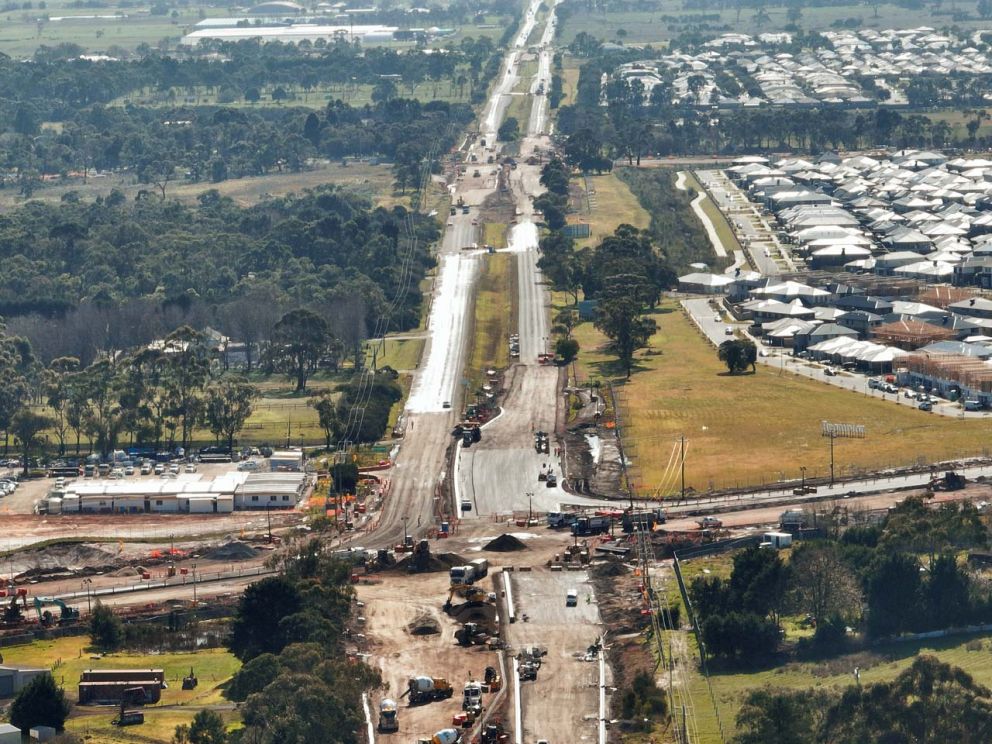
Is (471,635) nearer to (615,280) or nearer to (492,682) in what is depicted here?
(492,682)

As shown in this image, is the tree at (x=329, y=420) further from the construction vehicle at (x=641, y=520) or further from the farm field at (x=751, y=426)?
the construction vehicle at (x=641, y=520)

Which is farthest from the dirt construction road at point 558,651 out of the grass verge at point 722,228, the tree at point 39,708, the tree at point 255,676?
the grass verge at point 722,228

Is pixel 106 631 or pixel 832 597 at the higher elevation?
pixel 832 597

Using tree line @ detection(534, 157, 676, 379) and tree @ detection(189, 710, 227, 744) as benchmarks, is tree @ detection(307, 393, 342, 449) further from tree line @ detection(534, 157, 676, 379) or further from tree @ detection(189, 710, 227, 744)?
tree @ detection(189, 710, 227, 744)

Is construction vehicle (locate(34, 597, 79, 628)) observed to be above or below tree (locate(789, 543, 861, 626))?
below

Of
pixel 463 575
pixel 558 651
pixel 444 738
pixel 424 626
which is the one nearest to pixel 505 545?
pixel 463 575

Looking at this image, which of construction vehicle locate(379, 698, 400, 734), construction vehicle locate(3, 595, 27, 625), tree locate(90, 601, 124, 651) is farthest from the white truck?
construction vehicle locate(3, 595, 27, 625)

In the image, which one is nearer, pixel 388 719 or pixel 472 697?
pixel 388 719
